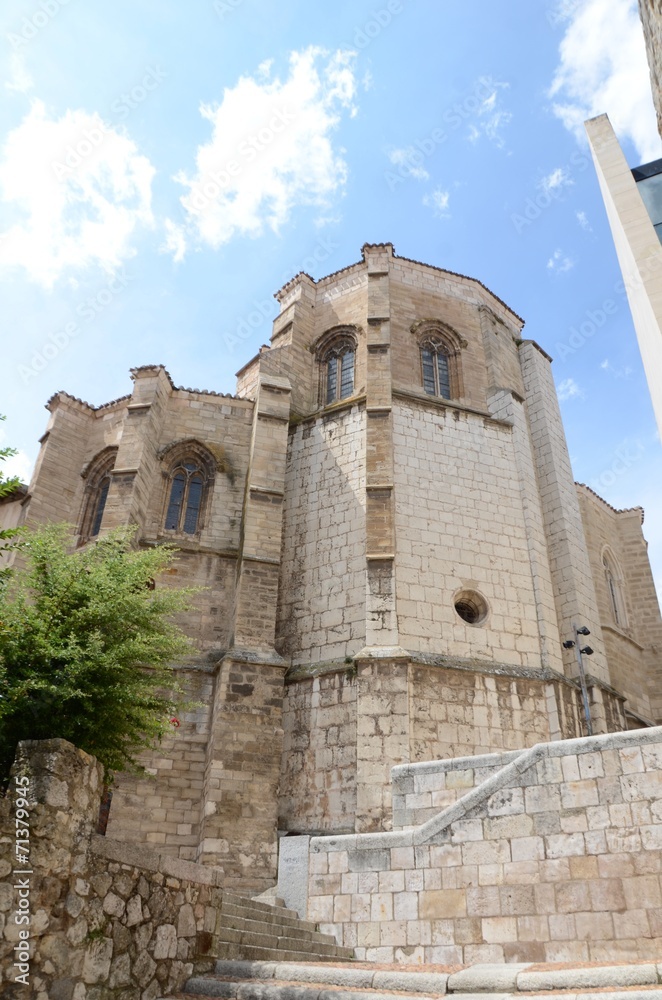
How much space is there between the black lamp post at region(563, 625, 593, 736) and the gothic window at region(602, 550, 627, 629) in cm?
493

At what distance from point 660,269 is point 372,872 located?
6.81 m

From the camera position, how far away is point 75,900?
4746 millimetres

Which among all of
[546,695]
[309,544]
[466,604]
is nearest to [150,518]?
[309,544]

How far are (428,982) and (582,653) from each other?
31.0 ft

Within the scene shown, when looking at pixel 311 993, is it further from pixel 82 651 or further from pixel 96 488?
pixel 96 488

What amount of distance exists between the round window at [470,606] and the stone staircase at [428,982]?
26.9 ft

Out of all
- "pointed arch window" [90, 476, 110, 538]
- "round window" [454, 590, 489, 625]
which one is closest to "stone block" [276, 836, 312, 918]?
"round window" [454, 590, 489, 625]

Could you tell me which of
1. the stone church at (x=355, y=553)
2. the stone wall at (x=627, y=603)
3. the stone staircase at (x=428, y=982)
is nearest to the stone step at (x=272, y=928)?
the stone staircase at (x=428, y=982)

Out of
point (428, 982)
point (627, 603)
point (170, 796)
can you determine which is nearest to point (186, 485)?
point (170, 796)

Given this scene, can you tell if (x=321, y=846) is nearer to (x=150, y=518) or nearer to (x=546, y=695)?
(x=546, y=695)

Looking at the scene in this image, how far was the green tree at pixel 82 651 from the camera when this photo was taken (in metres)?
5.29

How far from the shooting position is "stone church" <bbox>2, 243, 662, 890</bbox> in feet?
39.3

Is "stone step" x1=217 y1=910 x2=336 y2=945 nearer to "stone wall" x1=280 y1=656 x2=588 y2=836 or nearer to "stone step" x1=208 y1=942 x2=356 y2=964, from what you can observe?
"stone step" x1=208 y1=942 x2=356 y2=964

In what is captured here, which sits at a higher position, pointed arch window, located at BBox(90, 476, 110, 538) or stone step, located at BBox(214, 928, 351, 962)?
pointed arch window, located at BBox(90, 476, 110, 538)
